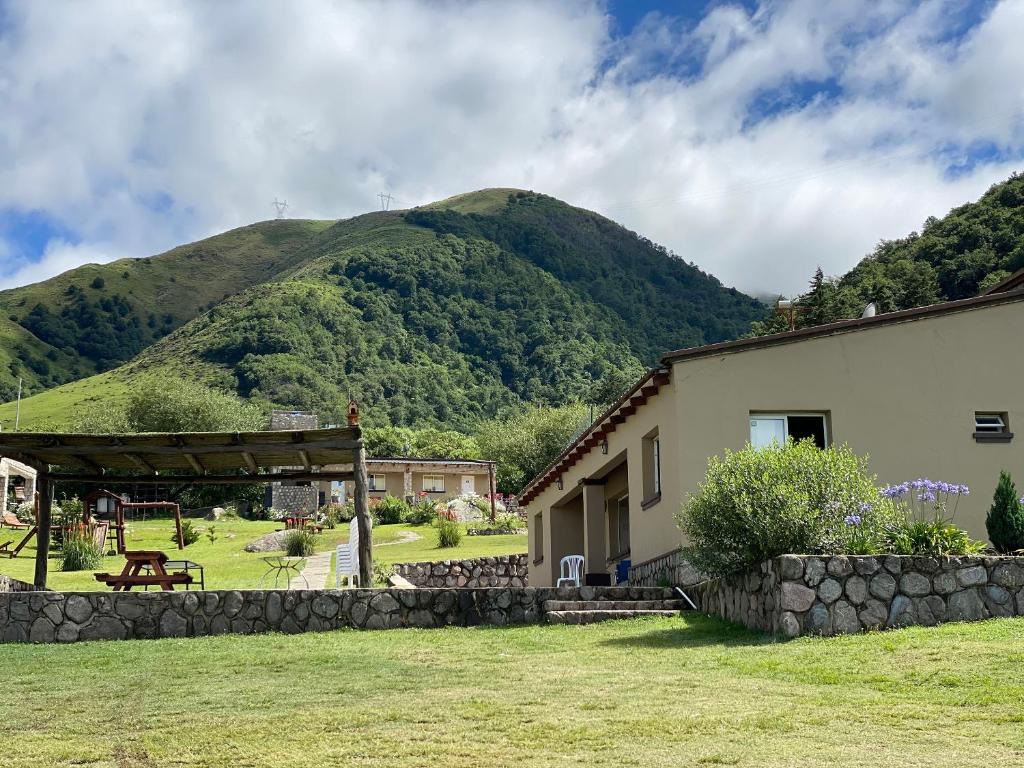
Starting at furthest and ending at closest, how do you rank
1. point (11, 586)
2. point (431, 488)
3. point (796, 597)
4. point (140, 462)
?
1. point (431, 488)
2. point (140, 462)
3. point (11, 586)
4. point (796, 597)

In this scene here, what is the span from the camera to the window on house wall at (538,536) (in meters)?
29.8

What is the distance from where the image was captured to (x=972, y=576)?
1227cm

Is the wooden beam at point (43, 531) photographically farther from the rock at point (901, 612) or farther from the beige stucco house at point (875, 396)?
the rock at point (901, 612)

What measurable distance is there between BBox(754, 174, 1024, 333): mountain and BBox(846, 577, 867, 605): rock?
35.8 metres

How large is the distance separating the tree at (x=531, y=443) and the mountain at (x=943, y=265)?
1835cm

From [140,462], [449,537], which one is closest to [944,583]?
[140,462]

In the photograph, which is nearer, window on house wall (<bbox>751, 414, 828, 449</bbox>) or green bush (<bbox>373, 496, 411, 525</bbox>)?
window on house wall (<bbox>751, 414, 828, 449</bbox>)

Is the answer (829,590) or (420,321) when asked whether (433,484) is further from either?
(420,321)

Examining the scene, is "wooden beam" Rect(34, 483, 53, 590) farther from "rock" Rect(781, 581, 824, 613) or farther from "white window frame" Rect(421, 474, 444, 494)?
"white window frame" Rect(421, 474, 444, 494)

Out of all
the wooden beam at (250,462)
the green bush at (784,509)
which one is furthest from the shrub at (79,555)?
the green bush at (784,509)

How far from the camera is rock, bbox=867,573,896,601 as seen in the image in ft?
39.1

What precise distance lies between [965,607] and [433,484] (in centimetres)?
5399

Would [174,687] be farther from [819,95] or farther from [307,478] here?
[819,95]

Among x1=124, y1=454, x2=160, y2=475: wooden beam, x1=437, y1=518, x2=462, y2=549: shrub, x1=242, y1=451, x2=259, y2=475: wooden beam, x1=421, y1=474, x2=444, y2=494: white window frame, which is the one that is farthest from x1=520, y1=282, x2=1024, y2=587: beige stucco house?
x1=421, y1=474, x2=444, y2=494: white window frame
